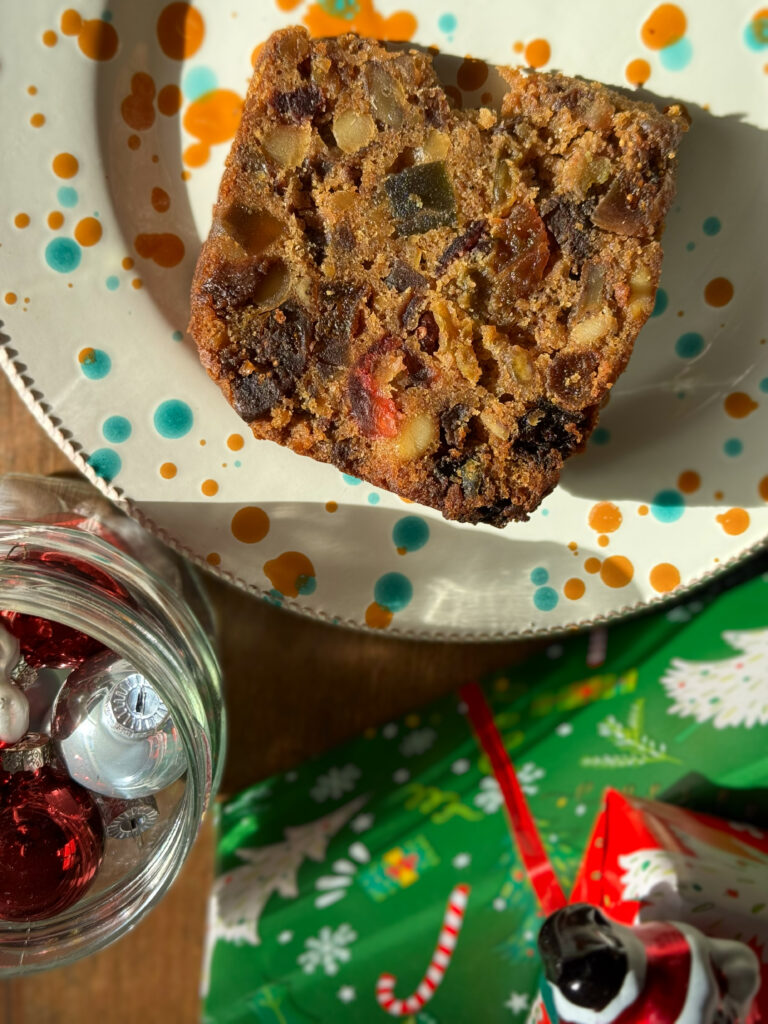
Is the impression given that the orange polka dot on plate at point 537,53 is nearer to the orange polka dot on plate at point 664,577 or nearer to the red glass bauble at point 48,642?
the orange polka dot on plate at point 664,577

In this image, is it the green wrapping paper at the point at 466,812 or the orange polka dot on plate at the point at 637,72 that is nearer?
the orange polka dot on plate at the point at 637,72

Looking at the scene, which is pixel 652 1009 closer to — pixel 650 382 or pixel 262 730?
pixel 262 730

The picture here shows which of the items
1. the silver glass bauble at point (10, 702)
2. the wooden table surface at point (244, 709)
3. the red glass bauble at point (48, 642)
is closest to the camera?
the silver glass bauble at point (10, 702)

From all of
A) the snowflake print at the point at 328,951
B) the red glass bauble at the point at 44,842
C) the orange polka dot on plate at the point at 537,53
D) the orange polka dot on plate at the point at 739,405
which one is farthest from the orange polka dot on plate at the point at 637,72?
the snowflake print at the point at 328,951

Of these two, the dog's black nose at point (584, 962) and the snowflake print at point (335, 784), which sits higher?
the dog's black nose at point (584, 962)

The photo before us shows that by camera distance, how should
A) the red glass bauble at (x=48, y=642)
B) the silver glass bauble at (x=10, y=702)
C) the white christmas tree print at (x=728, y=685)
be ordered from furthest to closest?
the white christmas tree print at (x=728, y=685)
the red glass bauble at (x=48, y=642)
the silver glass bauble at (x=10, y=702)

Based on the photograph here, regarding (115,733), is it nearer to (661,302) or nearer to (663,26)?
(661,302)

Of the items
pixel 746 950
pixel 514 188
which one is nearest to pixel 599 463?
pixel 514 188

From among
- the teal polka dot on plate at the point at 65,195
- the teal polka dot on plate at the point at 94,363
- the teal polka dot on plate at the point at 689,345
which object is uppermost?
the teal polka dot on plate at the point at 65,195
